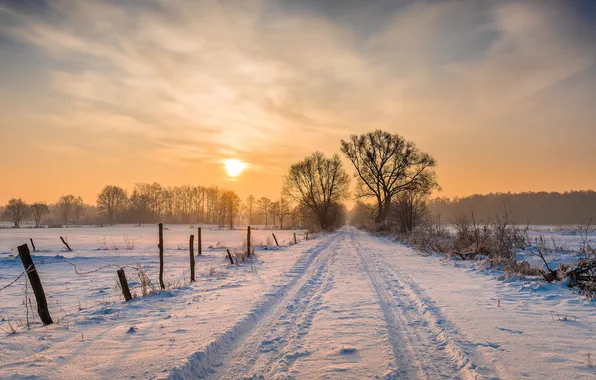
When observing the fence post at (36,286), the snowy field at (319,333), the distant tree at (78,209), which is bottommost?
the snowy field at (319,333)

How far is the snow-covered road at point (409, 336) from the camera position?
3703 millimetres

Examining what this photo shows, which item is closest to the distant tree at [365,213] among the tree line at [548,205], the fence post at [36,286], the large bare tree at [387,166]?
the large bare tree at [387,166]

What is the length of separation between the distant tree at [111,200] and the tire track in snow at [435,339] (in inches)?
4424

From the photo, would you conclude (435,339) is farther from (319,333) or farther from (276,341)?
(276,341)

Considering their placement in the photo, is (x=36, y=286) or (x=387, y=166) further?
(x=387, y=166)

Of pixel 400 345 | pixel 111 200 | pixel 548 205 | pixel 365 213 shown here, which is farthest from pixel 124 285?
pixel 548 205

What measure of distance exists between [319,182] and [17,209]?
84.0 meters

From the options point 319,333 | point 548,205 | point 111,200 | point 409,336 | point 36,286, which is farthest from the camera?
point 548,205

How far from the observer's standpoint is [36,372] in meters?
3.78

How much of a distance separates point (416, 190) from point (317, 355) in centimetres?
3267

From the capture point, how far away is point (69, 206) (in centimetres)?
11231

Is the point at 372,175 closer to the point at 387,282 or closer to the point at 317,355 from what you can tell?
the point at 387,282

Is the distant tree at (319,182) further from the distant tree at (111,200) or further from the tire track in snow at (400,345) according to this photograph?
the distant tree at (111,200)

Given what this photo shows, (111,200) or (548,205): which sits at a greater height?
(111,200)
